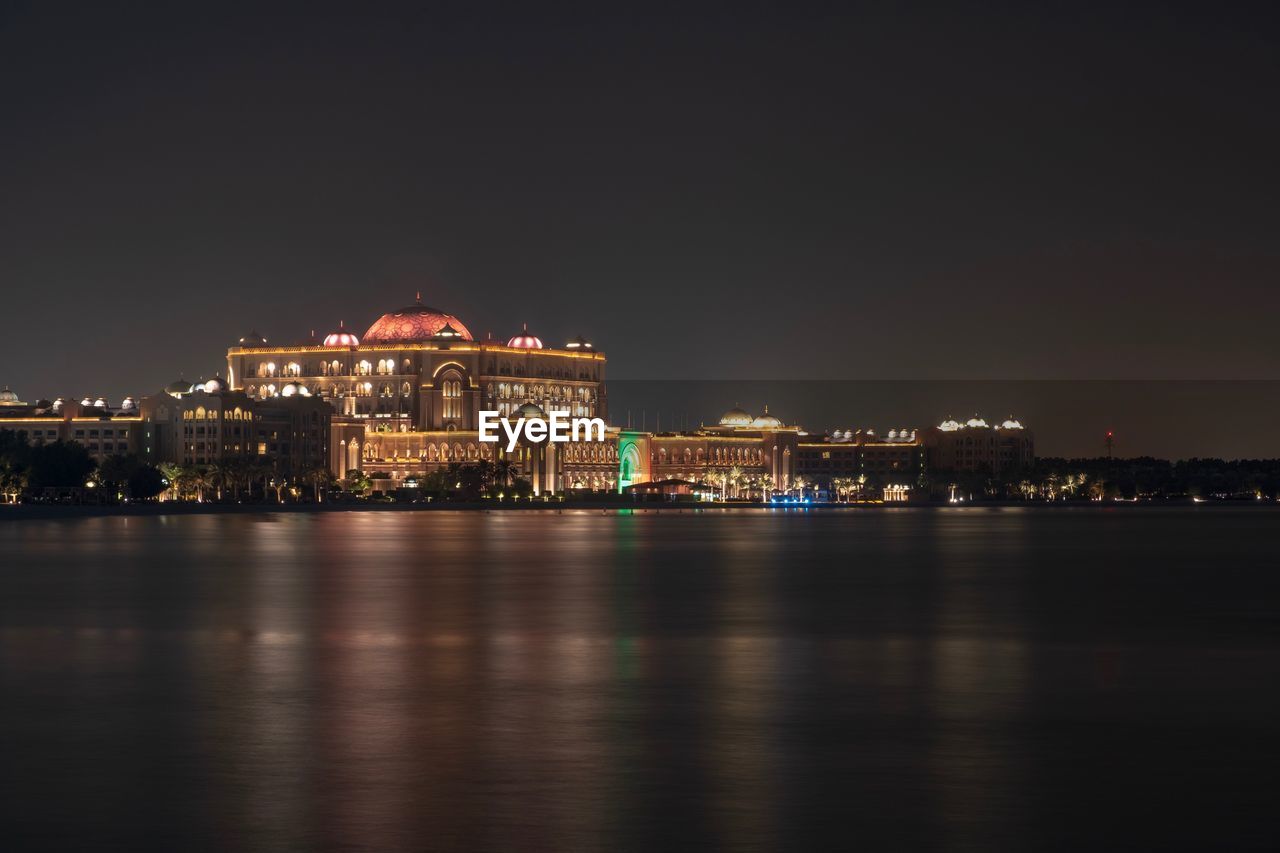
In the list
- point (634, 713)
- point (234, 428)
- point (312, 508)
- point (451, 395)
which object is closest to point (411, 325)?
point (451, 395)

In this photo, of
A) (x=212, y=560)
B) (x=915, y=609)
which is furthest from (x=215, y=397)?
(x=915, y=609)

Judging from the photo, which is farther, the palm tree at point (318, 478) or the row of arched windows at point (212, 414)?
the row of arched windows at point (212, 414)

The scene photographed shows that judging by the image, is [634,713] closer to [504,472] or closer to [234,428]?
[504,472]

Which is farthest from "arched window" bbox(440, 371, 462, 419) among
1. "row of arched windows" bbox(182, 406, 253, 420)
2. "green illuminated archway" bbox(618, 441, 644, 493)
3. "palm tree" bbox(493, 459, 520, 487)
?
"row of arched windows" bbox(182, 406, 253, 420)

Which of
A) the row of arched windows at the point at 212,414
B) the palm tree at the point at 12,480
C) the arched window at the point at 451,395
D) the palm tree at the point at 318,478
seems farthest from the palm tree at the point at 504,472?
the palm tree at the point at 12,480

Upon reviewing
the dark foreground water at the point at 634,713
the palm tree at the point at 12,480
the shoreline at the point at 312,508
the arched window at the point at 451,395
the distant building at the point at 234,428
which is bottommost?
the dark foreground water at the point at 634,713

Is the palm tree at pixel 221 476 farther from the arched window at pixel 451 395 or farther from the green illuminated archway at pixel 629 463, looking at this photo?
the green illuminated archway at pixel 629 463

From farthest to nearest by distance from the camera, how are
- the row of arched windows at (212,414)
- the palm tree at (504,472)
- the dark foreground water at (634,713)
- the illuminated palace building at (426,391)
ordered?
the illuminated palace building at (426,391) < the palm tree at (504,472) < the row of arched windows at (212,414) < the dark foreground water at (634,713)
